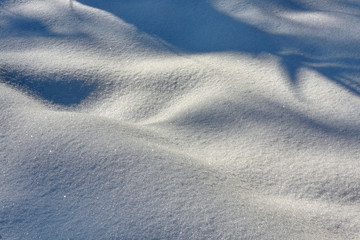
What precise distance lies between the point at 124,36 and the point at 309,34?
147 cm

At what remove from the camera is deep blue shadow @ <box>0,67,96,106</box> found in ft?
7.63

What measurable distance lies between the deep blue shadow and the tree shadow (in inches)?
32.5

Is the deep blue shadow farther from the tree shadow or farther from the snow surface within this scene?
the tree shadow

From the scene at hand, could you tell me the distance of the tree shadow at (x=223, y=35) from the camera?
252cm

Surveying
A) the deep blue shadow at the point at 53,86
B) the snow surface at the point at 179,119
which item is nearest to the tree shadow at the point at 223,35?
the snow surface at the point at 179,119

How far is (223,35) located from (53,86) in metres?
1.37

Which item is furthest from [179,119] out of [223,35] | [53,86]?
[223,35]

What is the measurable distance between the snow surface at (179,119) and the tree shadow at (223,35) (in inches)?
0.6

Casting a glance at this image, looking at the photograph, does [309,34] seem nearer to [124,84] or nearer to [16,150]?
[124,84]

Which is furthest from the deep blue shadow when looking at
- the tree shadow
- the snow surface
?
the tree shadow

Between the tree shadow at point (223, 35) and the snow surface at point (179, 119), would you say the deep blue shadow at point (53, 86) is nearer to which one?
the snow surface at point (179, 119)

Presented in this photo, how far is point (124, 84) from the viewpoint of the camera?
2404mm

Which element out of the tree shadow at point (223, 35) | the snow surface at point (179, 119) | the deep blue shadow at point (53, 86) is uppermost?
the tree shadow at point (223, 35)

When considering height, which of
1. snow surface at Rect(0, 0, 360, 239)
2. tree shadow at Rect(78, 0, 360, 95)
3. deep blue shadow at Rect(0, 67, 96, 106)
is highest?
tree shadow at Rect(78, 0, 360, 95)
